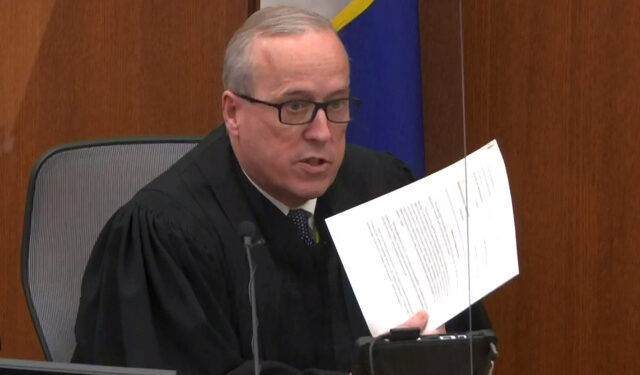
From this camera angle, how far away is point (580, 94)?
279 cm

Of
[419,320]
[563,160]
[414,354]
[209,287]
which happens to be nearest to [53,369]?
[414,354]

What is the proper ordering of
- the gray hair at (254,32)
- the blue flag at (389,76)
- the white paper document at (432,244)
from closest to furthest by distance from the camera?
the white paper document at (432,244), the gray hair at (254,32), the blue flag at (389,76)

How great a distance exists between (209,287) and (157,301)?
0.30 ft

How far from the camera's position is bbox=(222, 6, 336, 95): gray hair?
179 cm

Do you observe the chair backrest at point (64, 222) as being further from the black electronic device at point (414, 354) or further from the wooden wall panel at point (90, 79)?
the wooden wall panel at point (90, 79)

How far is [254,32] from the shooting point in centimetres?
181

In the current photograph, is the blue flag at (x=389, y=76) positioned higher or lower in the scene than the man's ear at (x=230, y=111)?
higher

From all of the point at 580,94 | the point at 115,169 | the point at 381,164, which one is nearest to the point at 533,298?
the point at 580,94

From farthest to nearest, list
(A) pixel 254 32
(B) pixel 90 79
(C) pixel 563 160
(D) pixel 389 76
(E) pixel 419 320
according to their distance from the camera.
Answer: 1. (B) pixel 90 79
2. (C) pixel 563 160
3. (D) pixel 389 76
4. (A) pixel 254 32
5. (E) pixel 419 320

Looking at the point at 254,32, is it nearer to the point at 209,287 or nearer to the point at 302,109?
the point at 302,109

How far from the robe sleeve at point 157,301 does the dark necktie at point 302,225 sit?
0.15 m

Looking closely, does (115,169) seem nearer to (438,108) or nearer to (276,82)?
(276,82)

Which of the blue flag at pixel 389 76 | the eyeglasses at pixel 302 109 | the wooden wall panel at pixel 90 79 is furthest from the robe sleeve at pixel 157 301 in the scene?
the wooden wall panel at pixel 90 79

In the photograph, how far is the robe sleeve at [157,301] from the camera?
167cm
